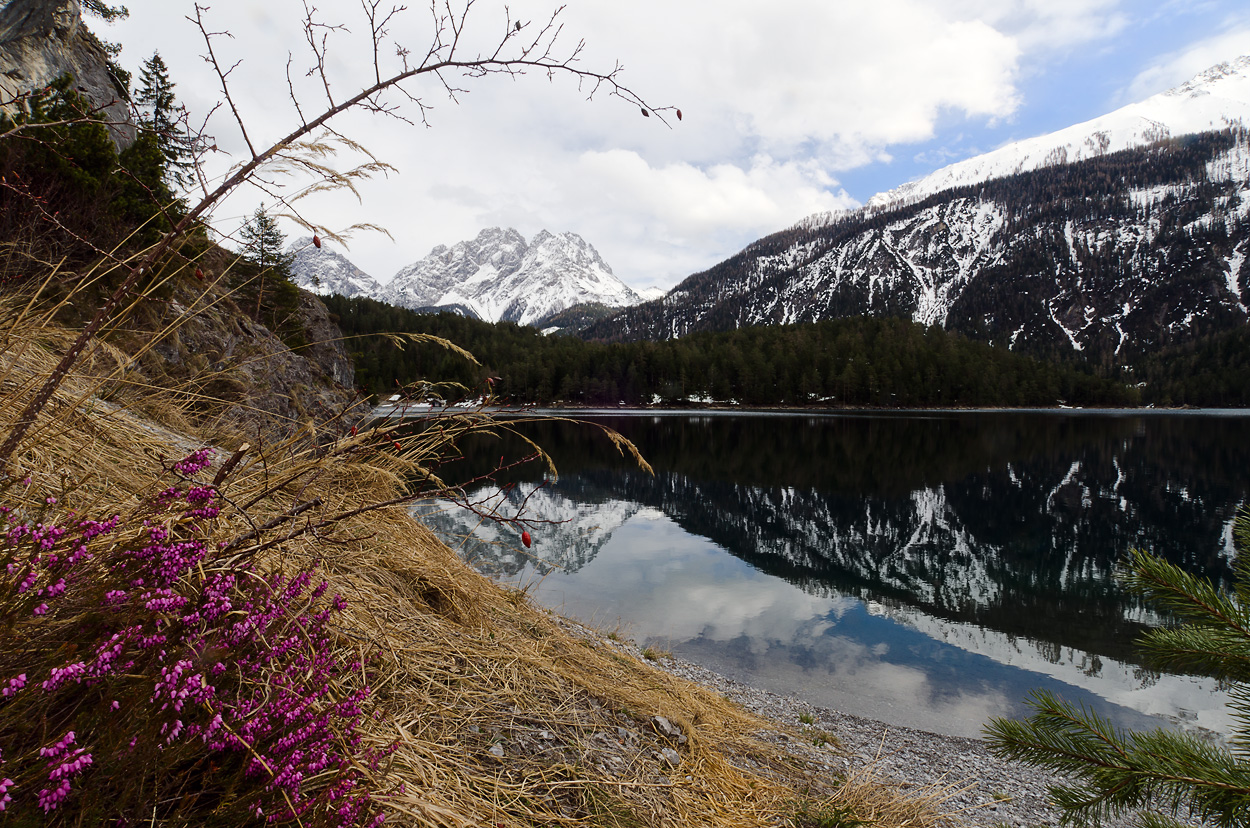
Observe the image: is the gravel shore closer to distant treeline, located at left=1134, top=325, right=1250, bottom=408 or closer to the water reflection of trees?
the water reflection of trees

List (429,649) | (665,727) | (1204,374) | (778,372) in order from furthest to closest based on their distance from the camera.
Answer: (1204,374)
(778,372)
(665,727)
(429,649)

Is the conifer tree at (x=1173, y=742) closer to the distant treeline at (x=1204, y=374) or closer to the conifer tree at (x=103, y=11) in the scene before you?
the conifer tree at (x=103, y=11)

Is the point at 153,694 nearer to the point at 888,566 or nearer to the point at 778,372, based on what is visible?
the point at 888,566

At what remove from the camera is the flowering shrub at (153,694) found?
888 mm

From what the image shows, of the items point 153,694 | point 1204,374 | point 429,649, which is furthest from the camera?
point 1204,374

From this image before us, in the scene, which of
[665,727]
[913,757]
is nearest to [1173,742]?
[665,727]

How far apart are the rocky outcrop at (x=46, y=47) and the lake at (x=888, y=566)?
1201cm

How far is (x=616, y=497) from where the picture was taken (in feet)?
66.9

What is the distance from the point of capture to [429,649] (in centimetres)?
194

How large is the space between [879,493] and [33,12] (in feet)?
89.7

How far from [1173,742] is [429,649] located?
2084 mm

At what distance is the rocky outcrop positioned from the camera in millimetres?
10953

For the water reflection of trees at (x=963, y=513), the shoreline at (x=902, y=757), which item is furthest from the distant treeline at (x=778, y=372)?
the shoreline at (x=902, y=757)

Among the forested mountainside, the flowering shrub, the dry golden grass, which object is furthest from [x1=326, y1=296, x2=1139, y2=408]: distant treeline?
the flowering shrub
